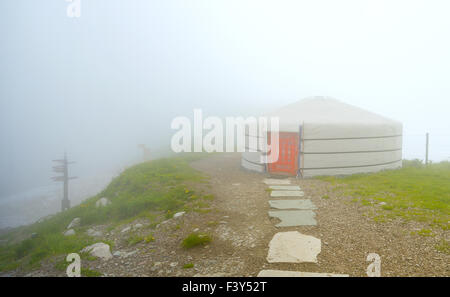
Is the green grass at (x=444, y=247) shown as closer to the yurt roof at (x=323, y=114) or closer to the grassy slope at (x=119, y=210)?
the grassy slope at (x=119, y=210)

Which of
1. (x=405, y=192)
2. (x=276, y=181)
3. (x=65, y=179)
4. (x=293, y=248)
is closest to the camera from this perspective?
(x=293, y=248)

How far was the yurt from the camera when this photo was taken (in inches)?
312

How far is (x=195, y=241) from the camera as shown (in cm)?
382

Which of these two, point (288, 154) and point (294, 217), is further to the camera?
→ point (288, 154)

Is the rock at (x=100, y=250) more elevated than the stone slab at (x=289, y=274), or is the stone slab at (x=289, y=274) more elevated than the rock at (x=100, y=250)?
the stone slab at (x=289, y=274)

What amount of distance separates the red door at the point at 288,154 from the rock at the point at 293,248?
4.31 metres

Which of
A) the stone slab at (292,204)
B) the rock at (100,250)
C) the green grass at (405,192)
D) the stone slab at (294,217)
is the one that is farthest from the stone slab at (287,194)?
the rock at (100,250)

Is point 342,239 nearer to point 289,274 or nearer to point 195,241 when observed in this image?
point 289,274

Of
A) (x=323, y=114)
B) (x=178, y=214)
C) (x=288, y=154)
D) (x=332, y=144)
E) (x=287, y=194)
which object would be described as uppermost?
(x=323, y=114)

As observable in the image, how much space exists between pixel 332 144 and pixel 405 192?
242cm

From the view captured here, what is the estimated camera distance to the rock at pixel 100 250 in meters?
4.02

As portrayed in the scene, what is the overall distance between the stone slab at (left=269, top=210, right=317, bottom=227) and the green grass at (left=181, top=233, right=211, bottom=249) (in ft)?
3.70

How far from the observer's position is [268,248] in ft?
11.5

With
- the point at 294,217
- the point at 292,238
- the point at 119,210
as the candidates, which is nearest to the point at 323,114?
the point at 294,217
